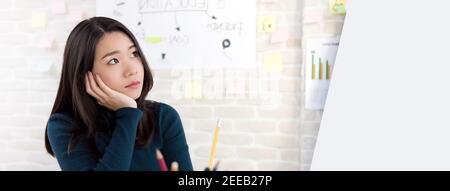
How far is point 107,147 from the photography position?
0.98 metres

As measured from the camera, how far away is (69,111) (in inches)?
41.6

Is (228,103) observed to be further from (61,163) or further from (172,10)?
(61,163)

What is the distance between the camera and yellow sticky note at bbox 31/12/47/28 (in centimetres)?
118

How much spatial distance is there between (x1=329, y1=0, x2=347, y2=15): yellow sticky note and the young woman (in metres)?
0.52

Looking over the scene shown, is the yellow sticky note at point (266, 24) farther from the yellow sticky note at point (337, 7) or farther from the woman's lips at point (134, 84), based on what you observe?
the woman's lips at point (134, 84)

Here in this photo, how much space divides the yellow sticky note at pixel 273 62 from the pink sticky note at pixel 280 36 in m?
0.04

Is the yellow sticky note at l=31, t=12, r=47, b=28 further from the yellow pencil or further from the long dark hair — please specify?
the yellow pencil

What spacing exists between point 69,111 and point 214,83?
14.9 inches

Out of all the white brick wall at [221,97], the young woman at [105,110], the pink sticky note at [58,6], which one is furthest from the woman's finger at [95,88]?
the pink sticky note at [58,6]

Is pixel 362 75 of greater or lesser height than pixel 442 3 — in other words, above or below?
below

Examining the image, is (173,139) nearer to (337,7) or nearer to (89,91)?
(89,91)
